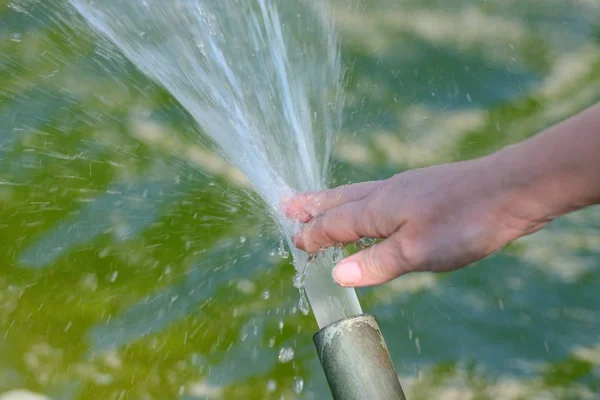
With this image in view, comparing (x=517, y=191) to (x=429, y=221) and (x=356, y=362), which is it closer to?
(x=429, y=221)

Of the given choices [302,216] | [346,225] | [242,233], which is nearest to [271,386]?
[242,233]

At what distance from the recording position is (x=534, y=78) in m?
3.22

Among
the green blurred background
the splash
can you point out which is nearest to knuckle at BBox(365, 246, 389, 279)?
the splash

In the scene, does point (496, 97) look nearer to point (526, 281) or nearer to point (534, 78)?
point (534, 78)

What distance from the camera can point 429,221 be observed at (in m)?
1.51

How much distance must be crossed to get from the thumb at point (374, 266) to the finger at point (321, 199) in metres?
0.16

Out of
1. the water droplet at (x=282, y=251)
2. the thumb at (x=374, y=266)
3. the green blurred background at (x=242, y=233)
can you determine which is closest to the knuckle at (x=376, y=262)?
the thumb at (x=374, y=266)

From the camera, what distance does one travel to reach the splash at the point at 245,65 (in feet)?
8.41

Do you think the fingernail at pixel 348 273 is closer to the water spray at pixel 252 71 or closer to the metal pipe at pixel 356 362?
the metal pipe at pixel 356 362

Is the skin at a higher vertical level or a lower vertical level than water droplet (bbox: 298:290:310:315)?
higher

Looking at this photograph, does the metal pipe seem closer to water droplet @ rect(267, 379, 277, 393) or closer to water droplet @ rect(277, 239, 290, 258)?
water droplet @ rect(267, 379, 277, 393)

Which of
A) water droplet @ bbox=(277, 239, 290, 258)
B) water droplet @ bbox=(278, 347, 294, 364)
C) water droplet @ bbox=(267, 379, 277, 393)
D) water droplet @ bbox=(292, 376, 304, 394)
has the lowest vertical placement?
water droplet @ bbox=(292, 376, 304, 394)

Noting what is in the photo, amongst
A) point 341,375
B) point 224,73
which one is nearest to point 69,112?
point 224,73

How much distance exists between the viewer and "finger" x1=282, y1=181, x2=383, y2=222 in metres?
1.73
